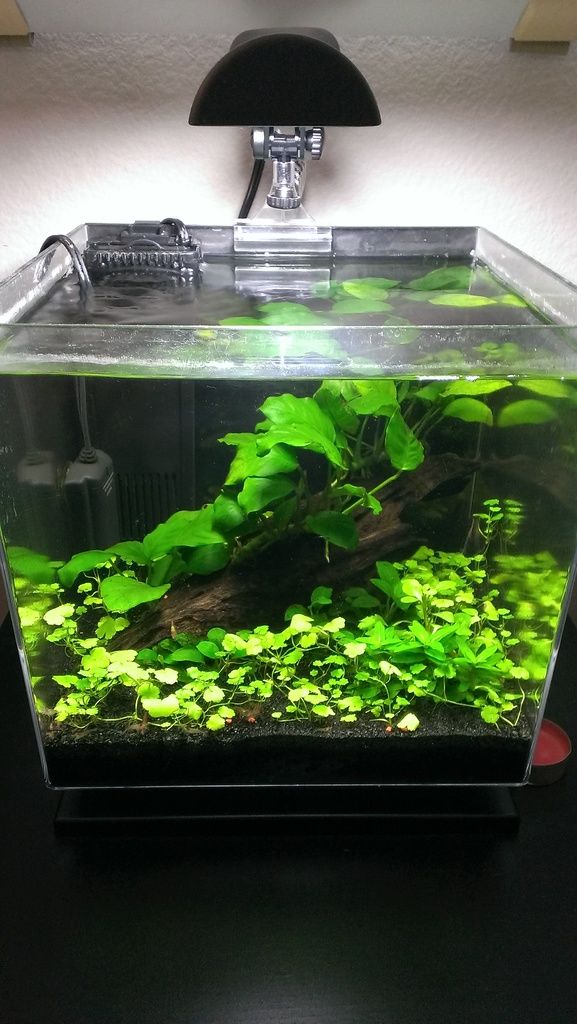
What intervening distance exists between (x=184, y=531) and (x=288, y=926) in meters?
0.36

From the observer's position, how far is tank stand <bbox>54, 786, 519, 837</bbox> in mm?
791

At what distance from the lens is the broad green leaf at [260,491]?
2.35ft

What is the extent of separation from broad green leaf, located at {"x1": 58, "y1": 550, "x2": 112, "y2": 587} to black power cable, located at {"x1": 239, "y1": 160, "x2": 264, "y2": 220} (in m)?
0.66

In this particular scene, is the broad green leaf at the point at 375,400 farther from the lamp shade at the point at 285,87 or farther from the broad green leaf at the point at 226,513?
the lamp shade at the point at 285,87

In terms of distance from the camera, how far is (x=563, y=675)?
1.07 metres

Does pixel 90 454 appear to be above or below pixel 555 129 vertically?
below

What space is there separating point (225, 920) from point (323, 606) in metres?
0.30

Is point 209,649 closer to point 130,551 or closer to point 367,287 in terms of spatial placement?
point 130,551

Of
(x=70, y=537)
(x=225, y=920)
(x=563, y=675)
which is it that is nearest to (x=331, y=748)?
(x=225, y=920)

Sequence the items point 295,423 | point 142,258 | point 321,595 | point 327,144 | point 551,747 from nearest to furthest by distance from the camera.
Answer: point 295,423 → point 321,595 → point 551,747 → point 142,258 → point 327,144

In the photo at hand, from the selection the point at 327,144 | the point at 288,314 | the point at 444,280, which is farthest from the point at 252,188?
the point at 288,314

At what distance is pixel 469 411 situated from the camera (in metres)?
0.69

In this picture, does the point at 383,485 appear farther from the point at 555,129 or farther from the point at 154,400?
the point at 555,129

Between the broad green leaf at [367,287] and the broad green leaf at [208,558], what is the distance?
352mm
